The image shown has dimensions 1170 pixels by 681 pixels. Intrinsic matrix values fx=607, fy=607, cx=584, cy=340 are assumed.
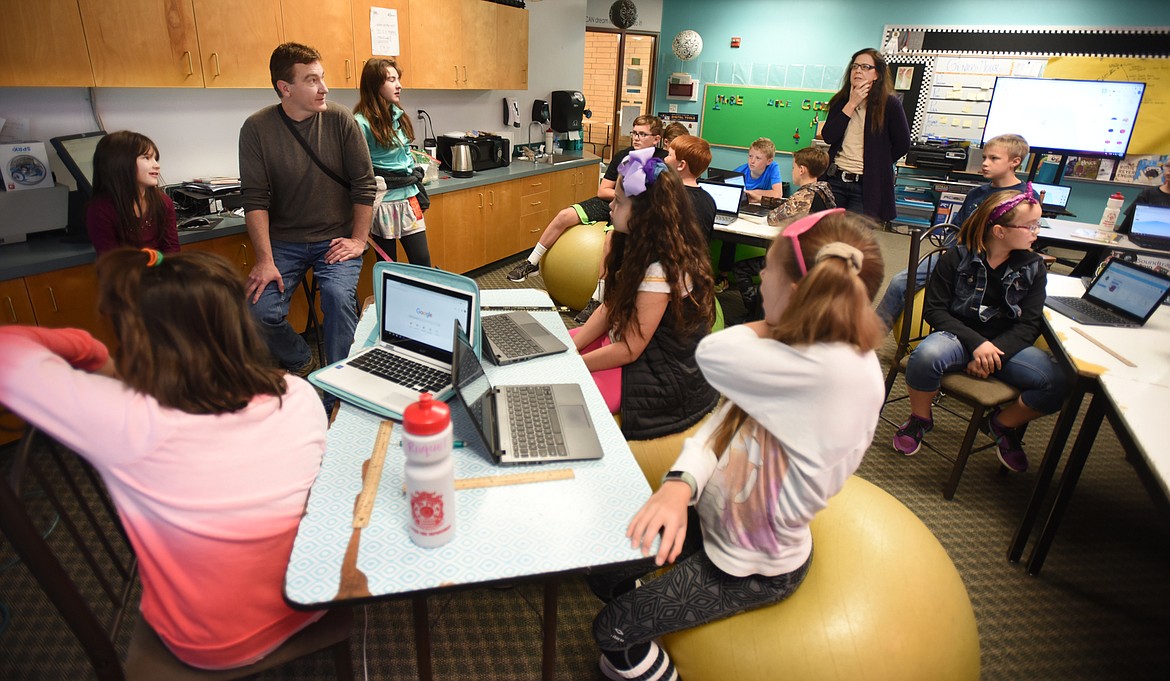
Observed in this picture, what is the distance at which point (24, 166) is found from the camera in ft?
8.48

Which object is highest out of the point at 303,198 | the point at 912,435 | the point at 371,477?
the point at 303,198

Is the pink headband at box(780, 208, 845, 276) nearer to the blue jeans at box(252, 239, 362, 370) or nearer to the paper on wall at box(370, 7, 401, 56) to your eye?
the blue jeans at box(252, 239, 362, 370)

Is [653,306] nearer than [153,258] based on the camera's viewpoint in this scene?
No

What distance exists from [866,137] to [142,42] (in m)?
3.92

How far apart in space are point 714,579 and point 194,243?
2823mm

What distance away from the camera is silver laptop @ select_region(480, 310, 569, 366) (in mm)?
1779

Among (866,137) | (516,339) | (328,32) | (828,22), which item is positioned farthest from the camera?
(828,22)

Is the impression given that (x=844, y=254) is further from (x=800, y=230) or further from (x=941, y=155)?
(x=941, y=155)

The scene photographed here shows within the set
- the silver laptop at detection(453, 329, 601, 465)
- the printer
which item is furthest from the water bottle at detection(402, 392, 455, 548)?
the printer

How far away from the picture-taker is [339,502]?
1.20 m

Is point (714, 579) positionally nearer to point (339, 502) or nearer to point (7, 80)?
point (339, 502)

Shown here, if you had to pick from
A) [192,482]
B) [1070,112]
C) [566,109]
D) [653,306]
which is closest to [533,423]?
[653,306]

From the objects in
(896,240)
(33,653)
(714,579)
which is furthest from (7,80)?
(896,240)

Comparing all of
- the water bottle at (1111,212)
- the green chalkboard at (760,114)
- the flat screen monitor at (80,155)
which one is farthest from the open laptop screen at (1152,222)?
the flat screen monitor at (80,155)
